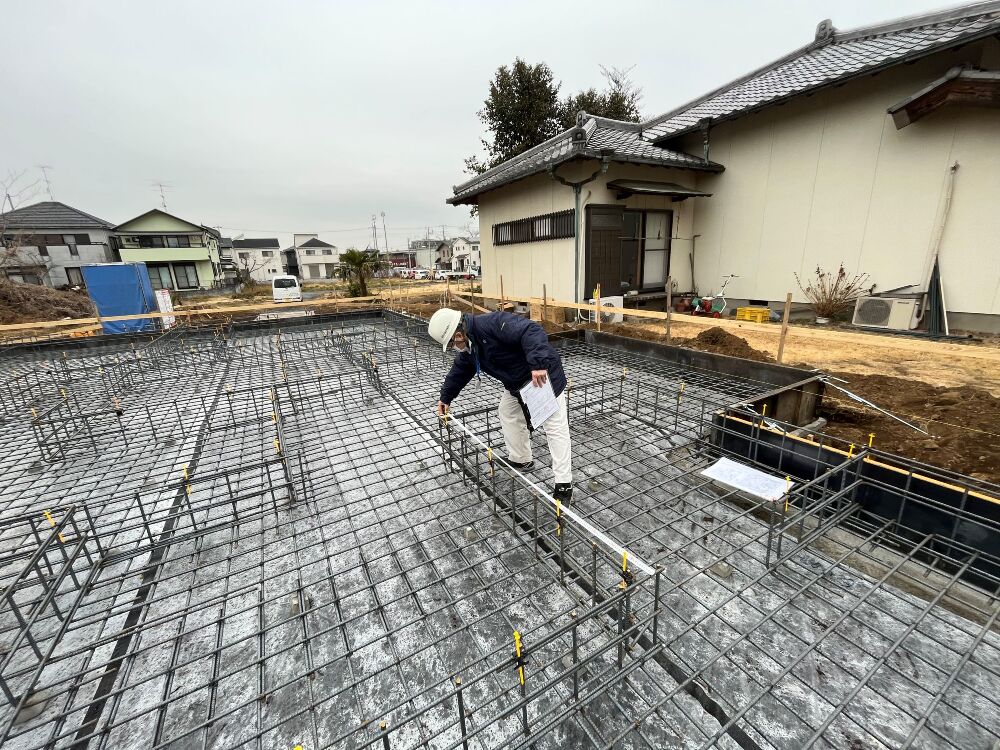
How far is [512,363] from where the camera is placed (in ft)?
10.5

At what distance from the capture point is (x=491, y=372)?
3334 millimetres

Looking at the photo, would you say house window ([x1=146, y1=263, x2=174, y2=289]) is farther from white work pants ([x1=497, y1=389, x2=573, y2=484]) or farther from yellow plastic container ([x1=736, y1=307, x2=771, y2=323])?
yellow plastic container ([x1=736, y1=307, x2=771, y2=323])

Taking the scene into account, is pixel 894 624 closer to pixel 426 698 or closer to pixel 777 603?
pixel 777 603

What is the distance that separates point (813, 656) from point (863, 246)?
9.98 m

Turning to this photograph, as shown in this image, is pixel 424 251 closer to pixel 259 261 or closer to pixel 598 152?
pixel 259 261

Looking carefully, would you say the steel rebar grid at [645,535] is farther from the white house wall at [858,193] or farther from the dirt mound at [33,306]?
the dirt mound at [33,306]

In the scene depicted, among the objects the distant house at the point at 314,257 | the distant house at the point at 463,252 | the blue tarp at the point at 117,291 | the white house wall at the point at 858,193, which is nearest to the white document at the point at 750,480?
the white house wall at the point at 858,193

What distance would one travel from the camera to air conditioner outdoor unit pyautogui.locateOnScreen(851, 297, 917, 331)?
26.2 ft

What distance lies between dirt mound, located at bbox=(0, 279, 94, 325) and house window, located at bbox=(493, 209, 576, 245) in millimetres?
15417

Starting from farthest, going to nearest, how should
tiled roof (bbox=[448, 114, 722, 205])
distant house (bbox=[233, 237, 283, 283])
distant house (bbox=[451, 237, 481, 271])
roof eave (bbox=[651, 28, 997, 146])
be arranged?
distant house (bbox=[451, 237, 481, 271]) < distant house (bbox=[233, 237, 283, 283]) < tiled roof (bbox=[448, 114, 722, 205]) < roof eave (bbox=[651, 28, 997, 146])

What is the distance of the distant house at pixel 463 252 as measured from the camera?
5509 cm

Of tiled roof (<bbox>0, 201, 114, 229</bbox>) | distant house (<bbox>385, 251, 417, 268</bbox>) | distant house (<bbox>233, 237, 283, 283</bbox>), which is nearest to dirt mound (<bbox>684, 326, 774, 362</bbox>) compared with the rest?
tiled roof (<bbox>0, 201, 114, 229</bbox>)

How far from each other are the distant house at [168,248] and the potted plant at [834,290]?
35.0 meters

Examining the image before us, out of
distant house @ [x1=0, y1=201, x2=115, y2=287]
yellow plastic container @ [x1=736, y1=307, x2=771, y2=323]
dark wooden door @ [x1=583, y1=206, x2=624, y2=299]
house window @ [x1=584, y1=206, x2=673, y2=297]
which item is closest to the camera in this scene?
yellow plastic container @ [x1=736, y1=307, x2=771, y2=323]
